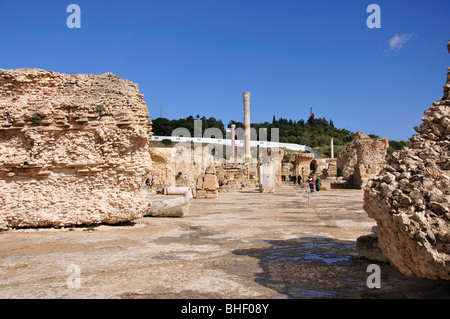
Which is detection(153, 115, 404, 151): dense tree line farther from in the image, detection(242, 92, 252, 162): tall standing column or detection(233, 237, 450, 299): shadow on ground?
detection(233, 237, 450, 299): shadow on ground

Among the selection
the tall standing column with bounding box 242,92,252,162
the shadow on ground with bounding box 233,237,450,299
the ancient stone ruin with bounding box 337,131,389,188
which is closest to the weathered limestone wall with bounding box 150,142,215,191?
the tall standing column with bounding box 242,92,252,162

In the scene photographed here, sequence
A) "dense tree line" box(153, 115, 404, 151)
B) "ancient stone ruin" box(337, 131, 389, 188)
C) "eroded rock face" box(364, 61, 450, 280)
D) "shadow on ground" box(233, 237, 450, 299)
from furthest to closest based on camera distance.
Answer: "dense tree line" box(153, 115, 404, 151), "ancient stone ruin" box(337, 131, 389, 188), "shadow on ground" box(233, 237, 450, 299), "eroded rock face" box(364, 61, 450, 280)

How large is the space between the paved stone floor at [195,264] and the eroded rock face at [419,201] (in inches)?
23.4

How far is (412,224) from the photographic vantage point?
3.30 m

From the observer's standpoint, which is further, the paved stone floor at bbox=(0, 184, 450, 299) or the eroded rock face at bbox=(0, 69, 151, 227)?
the eroded rock face at bbox=(0, 69, 151, 227)

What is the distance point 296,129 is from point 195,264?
91986 millimetres

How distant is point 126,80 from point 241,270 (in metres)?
5.98

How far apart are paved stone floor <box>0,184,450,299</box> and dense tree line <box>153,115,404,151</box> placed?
56.3m

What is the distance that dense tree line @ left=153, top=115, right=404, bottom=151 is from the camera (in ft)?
221

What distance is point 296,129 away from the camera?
94.8 m

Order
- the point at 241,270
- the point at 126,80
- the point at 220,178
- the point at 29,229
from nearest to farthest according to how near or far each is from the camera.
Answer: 1. the point at 241,270
2. the point at 29,229
3. the point at 126,80
4. the point at 220,178

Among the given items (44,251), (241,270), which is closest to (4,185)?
(44,251)
